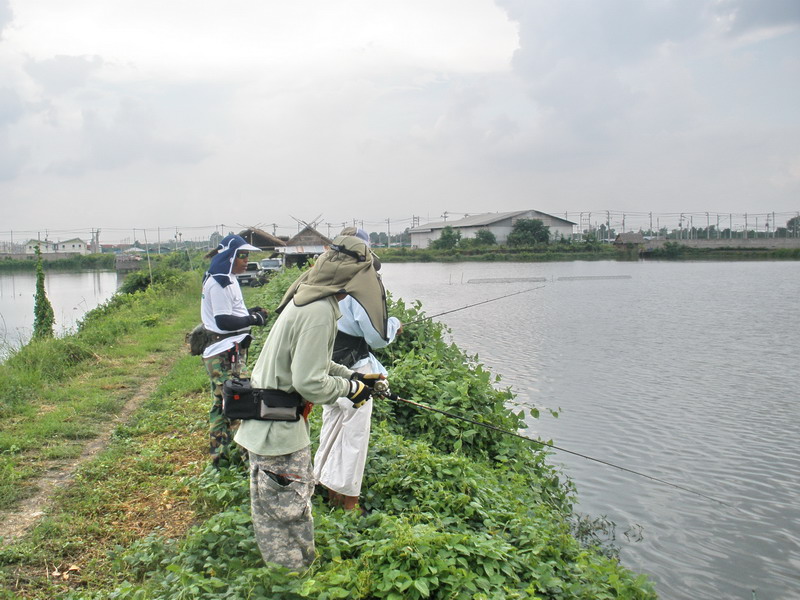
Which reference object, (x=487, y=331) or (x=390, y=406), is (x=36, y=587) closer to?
(x=390, y=406)

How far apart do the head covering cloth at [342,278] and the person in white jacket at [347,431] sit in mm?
373

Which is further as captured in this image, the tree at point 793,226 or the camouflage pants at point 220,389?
the tree at point 793,226

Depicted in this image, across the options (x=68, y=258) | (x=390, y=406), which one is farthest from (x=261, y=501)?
(x=68, y=258)

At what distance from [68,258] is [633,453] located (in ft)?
253

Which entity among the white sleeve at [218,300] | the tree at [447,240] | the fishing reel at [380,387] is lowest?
the fishing reel at [380,387]

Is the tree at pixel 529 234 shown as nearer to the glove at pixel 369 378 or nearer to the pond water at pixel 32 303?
the pond water at pixel 32 303

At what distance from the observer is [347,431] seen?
4699 mm

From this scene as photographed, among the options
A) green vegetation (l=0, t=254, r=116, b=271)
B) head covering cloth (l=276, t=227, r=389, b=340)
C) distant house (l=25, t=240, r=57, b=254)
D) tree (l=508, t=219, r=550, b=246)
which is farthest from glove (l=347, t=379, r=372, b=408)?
distant house (l=25, t=240, r=57, b=254)

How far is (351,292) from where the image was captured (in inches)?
156

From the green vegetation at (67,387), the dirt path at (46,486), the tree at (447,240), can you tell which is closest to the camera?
the dirt path at (46,486)

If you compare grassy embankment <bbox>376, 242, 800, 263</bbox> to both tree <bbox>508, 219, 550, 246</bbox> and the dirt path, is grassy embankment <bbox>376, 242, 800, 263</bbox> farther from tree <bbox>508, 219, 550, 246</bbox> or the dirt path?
the dirt path

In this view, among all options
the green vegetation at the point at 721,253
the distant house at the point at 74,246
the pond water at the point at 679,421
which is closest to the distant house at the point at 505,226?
the green vegetation at the point at 721,253

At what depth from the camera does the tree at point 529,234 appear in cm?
7306

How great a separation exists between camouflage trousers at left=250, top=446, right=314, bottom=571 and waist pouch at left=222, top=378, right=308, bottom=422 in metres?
0.22
